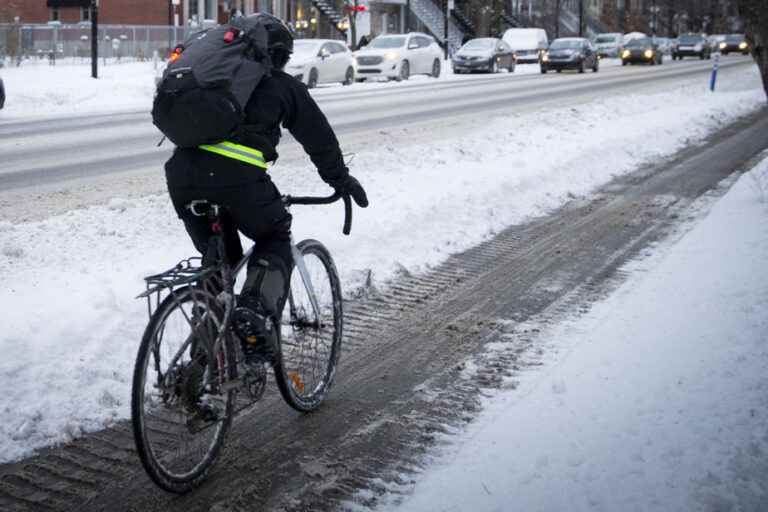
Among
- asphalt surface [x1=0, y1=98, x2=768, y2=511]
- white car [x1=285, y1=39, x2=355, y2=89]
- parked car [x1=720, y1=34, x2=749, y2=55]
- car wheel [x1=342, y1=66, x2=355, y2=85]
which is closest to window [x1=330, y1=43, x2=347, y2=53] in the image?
white car [x1=285, y1=39, x2=355, y2=89]

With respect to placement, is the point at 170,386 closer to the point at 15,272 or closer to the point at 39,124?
the point at 15,272

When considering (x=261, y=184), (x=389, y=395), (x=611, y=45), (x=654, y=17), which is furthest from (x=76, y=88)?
(x=654, y=17)

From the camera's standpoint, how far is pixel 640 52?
5350cm

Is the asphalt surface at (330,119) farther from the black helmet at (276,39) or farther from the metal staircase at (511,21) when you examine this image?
the metal staircase at (511,21)

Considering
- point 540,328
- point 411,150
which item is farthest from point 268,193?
point 411,150

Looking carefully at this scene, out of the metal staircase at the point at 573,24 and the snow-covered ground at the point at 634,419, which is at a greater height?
the metal staircase at the point at 573,24

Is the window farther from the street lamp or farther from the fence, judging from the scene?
the street lamp

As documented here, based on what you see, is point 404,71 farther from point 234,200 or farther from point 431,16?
point 234,200

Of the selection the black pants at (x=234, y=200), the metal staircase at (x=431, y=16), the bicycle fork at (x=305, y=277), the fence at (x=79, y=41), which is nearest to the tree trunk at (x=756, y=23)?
the bicycle fork at (x=305, y=277)

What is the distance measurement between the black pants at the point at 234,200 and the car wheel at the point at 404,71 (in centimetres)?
3292

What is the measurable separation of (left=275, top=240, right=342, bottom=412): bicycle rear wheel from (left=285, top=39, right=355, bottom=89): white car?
25.6 m

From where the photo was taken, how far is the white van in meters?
53.2

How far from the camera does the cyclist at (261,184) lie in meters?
3.79

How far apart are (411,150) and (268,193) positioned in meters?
10.5
